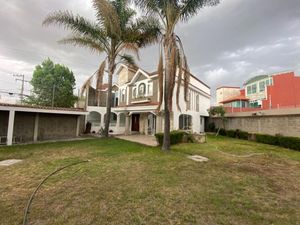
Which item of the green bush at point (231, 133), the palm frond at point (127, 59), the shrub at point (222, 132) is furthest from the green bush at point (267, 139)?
the palm frond at point (127, 59)

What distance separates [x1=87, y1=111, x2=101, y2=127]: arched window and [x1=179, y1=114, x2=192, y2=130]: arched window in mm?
11195

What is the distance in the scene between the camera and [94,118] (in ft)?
75.5

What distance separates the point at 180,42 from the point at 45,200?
9.88 m

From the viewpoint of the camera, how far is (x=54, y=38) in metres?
16.0

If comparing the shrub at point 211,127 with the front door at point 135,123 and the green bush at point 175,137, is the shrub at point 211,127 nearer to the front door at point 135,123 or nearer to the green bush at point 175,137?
the front door at point 135,123

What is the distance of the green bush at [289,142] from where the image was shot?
41.5 feet

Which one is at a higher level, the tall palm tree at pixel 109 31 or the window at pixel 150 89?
the tall palm tree at pixel 109 31

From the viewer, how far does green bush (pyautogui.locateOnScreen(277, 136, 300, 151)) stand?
12664mm

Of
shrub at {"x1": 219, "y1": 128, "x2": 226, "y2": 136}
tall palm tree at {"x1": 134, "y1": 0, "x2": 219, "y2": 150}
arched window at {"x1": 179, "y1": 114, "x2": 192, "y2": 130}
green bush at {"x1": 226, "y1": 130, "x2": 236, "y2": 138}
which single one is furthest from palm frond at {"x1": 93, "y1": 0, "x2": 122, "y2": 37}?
shrub at {"x1": 219, "y1": 128, "x2": 226, "y2": 136}

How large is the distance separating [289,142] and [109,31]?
56.5 feet

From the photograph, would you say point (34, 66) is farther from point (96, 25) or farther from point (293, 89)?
point (293, 89)

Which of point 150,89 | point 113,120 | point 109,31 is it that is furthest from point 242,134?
point 109,31

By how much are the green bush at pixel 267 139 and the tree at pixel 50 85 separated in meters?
31.0

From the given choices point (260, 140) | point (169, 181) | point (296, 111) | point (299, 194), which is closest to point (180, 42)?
point (169, 181)
